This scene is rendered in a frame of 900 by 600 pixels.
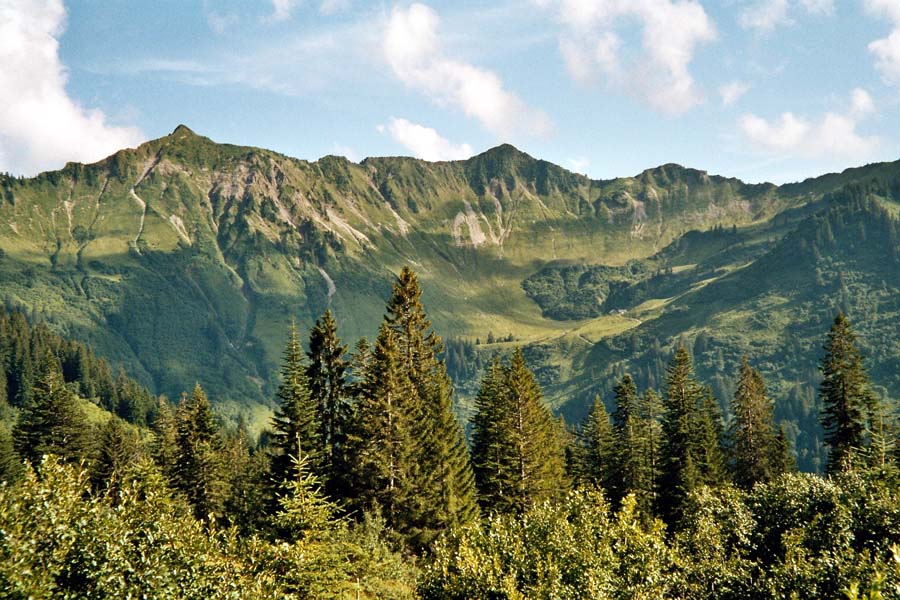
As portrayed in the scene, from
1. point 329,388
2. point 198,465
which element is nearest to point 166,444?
point 198,465

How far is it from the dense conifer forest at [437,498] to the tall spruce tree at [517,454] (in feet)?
0.70

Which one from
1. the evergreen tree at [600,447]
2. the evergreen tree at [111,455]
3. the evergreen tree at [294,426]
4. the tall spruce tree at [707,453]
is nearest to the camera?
the evergreen tree at [294,426]

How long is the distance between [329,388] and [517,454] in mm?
18430

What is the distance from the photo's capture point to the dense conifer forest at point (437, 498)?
2027 cm

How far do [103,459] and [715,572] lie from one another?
7917 cm

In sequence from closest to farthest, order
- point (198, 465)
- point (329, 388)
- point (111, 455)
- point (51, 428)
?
point (329, 388) → point (198, 465) → point (51, 428) → point (111, 455)

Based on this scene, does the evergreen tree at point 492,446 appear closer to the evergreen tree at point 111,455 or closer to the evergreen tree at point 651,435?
the evergreen tree at point 651,435

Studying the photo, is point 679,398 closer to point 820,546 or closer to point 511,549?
point 820,546

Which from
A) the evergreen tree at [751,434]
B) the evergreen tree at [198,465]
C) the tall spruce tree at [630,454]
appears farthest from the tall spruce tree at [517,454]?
the evergreen tree at [198,465]

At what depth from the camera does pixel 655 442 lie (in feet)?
258

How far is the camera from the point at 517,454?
6003 cm

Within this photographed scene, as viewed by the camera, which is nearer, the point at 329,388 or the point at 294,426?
the point at 294,426

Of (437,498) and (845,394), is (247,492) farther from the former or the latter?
(845,394)

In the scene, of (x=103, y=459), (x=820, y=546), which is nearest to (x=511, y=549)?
(x=820, y=546)
